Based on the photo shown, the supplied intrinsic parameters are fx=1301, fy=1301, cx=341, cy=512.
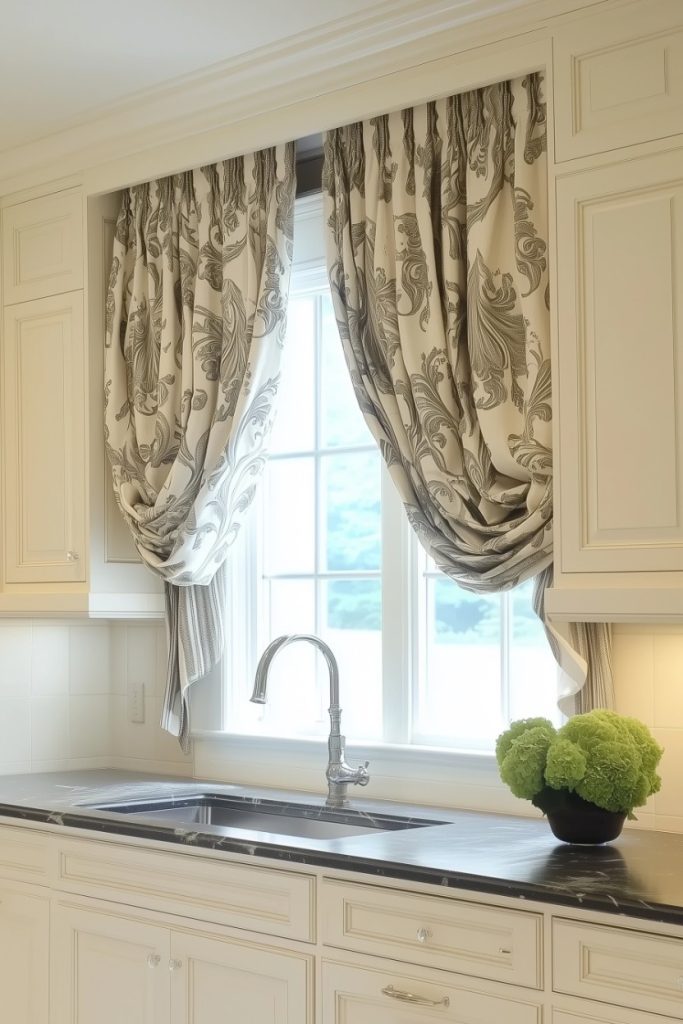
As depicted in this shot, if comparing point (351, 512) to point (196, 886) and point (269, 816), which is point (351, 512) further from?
point (196, 886)

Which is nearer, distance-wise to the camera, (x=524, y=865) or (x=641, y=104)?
(x=524, y=865)

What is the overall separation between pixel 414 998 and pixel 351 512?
1.49m

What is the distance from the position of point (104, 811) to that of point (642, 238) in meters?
1.78

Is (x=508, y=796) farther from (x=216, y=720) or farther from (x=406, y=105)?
(x=406, y=105)

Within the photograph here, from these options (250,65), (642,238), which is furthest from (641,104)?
(250,65)

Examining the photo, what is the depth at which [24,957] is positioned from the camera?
125 inches

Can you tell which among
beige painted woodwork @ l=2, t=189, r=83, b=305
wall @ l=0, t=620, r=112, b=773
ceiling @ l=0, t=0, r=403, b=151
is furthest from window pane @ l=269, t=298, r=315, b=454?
wall @ l=0, t=620, r=112, b=773

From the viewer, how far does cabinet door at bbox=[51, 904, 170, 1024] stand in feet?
9.29

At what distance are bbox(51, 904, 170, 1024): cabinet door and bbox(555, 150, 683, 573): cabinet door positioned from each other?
1253mm

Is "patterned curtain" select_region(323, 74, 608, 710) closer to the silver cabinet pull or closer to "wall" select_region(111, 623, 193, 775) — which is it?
the silver cabinet pull

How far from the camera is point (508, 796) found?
3008 millimetres

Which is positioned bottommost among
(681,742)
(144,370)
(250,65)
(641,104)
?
(681,742)

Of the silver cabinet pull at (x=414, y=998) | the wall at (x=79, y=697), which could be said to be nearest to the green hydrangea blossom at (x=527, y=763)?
the silver cabinet pull at (x=414, y=998)

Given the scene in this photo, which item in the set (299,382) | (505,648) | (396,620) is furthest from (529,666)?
(299,382)
